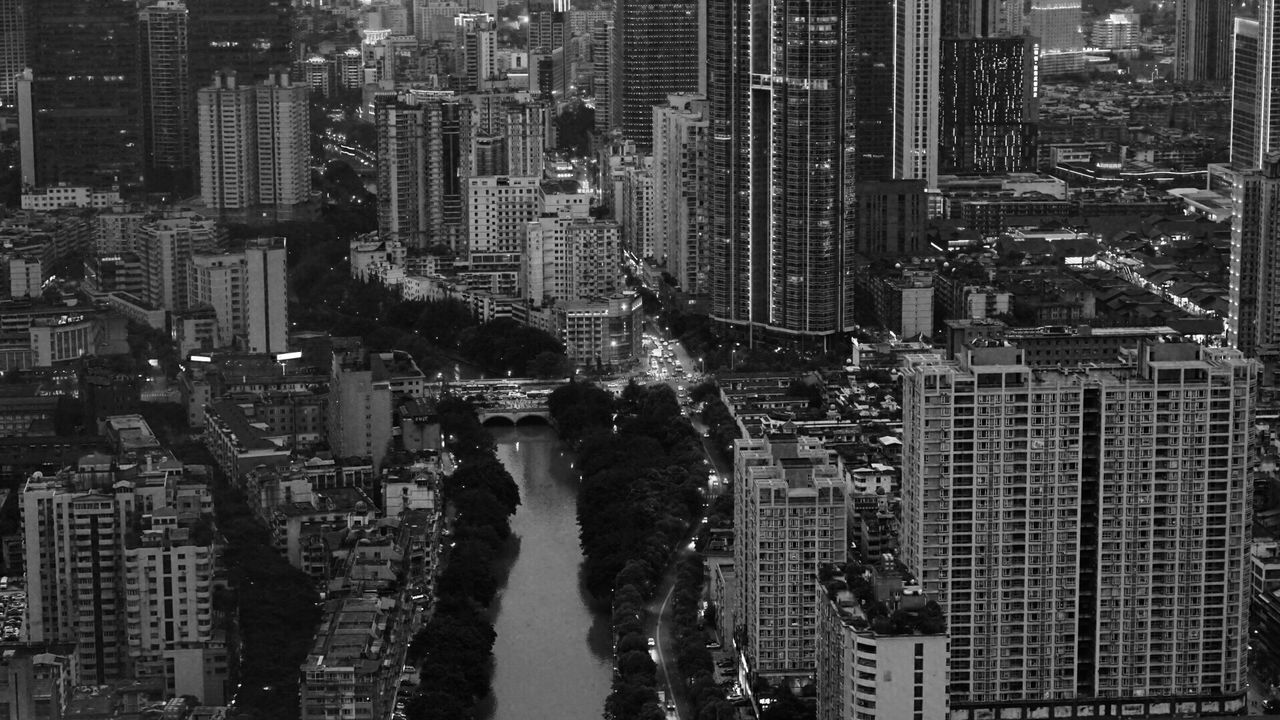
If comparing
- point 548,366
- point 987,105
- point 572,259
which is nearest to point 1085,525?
point 548,366

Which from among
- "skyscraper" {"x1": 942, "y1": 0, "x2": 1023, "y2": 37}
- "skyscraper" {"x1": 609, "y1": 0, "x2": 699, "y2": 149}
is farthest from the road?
"skyscraper" {"x1": 942, "y1": 0, "x2": 1023, "y2": 37}

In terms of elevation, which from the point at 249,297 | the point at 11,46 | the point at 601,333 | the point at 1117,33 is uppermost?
the point at 11,46

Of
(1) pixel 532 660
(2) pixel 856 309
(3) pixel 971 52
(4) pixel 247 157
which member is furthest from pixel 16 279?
(3) pixel 971 52

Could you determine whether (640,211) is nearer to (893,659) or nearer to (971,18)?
(971,18)

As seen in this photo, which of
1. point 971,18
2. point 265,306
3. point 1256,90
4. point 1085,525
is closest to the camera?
point 1085,525

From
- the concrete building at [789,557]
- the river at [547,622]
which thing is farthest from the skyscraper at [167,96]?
the concrete building at [789,557]

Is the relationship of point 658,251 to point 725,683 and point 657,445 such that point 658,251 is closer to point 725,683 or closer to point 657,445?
point 657,445

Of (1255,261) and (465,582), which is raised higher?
(1255,261)

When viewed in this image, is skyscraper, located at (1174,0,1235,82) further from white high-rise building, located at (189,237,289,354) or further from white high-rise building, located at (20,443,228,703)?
white high-rise building, located at (20,443,228,703)
